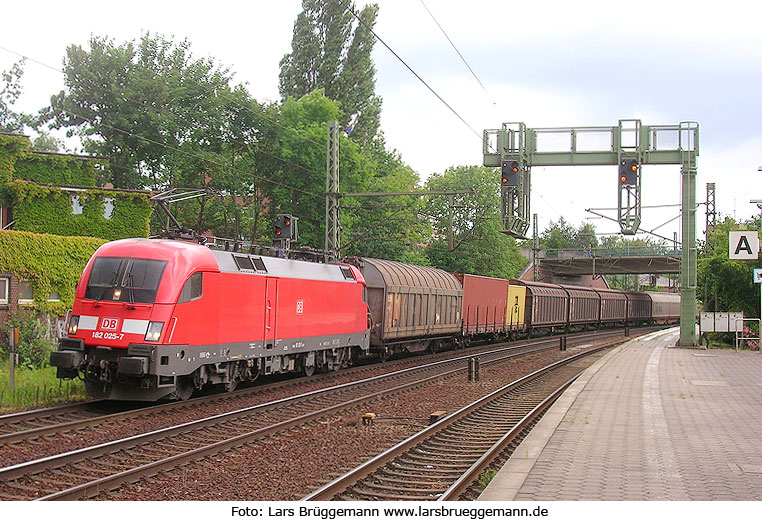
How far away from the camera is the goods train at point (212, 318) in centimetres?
1241

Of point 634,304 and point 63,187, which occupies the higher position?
point 63,187

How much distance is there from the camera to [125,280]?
12664mm

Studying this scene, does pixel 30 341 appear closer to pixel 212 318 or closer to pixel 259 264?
pixel 259 264

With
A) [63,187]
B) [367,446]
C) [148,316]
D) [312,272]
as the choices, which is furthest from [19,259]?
[367,446]

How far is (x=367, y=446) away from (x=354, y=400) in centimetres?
403

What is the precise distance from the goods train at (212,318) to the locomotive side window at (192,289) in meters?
0.02

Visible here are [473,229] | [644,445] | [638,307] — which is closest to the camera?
[644,445]

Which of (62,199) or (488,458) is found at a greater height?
(62,199)

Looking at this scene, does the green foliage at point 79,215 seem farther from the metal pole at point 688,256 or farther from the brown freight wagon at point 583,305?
the brown freight wagon at point 583,305

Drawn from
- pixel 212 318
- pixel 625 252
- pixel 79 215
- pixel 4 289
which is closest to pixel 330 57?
pixel 79 215

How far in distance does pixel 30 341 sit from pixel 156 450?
1309 centimetres

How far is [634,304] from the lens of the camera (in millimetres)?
63719

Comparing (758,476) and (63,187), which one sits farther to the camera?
(63,187)

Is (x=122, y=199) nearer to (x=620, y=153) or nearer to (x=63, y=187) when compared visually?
(x=63, y=187)
